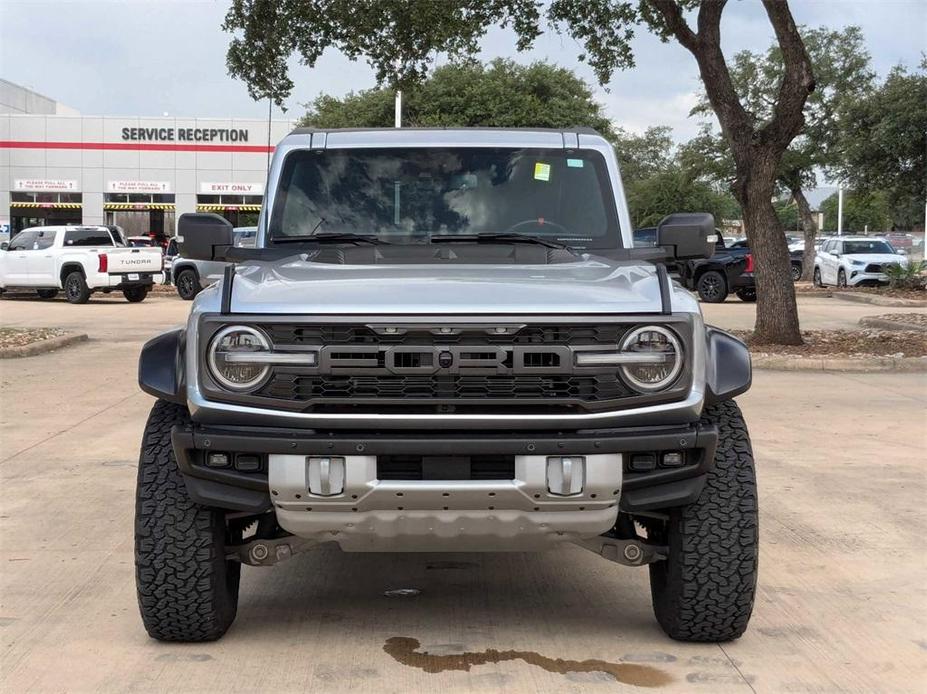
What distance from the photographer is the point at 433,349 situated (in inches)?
154

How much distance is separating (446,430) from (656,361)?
718 mm

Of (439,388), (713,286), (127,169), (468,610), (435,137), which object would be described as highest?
(127,169)

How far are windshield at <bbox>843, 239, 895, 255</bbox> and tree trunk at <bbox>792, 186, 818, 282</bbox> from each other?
6.35 metres

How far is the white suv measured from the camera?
3369 centimetres

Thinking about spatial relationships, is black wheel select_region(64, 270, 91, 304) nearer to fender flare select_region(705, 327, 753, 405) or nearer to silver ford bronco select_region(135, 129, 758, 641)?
silver ford bronco select_region(135, 129, 758, 641)

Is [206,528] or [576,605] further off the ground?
[206,528]

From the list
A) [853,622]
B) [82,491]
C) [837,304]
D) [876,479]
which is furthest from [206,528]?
[837,304]

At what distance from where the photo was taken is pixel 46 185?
52.3 meters

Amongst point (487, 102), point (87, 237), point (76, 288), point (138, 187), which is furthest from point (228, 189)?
point (76, 288)

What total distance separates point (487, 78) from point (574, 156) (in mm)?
41315

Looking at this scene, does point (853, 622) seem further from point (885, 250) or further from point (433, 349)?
point (885, 250)

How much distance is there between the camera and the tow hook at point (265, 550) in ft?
14.0

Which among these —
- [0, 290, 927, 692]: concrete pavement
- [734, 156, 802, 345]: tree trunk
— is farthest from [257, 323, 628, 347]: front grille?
[734, 156, 802, 345]: tree trunk

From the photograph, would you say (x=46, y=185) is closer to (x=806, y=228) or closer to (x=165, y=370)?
(x=806, y=228)
